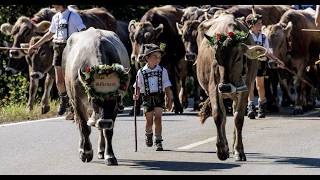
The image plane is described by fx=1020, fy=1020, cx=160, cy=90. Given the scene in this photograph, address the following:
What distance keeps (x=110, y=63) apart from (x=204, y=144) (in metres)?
3.00

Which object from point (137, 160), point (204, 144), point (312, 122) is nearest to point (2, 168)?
point (137, 160)

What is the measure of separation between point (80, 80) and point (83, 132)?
85 cm

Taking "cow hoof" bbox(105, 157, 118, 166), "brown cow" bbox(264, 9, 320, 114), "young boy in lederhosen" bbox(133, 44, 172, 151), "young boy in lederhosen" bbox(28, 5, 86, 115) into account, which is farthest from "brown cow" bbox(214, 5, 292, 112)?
"cow hoof" bbox(105, 157, 118, 166)

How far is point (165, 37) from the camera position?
23.6 meters

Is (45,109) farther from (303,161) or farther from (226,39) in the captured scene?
(303,161)

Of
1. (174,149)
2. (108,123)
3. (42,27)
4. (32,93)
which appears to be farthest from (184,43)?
(108,123)

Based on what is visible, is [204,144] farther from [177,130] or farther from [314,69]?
[314,69]

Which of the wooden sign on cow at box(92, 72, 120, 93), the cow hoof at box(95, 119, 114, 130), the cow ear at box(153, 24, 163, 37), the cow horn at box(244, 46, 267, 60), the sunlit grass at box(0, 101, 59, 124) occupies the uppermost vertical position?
the cow ear at box(153, 24, 163, 37)

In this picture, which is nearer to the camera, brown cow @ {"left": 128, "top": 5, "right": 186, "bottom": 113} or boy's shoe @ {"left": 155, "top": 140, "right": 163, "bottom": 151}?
boy's shoe @ {"left": 155, "top": 140, "right": 163, "bottom": 151}

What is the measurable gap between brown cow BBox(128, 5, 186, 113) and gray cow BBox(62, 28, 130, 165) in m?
6.79

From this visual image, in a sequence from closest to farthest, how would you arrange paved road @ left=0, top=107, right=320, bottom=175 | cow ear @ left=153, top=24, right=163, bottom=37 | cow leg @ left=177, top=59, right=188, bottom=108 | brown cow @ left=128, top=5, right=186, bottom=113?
paved road @ left=0, top=107, right=320, bottom=175 < brown cow @ left=128, top=5, right=186, bottom=113 < cow ear @ left=153, top=24, right=163, bottom=37 < cow leg @ left=177, top=59, right=188, bottom=108

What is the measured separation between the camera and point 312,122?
1981 centimetres

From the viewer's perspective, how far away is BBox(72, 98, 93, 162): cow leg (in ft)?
46.1

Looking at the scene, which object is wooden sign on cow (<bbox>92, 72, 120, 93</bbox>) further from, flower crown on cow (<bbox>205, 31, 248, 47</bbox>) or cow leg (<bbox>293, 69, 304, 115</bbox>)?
cow leg (<bbox>293, 69, 304, 115</bbox>)
